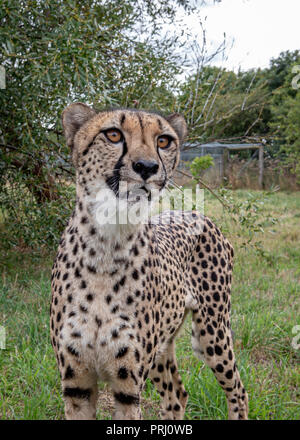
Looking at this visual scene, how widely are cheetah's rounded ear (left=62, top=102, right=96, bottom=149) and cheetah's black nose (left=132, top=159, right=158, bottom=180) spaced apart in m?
0.37

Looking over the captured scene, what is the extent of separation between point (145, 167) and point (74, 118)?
0.43 m

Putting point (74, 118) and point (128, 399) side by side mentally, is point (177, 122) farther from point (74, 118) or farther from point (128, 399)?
point (128, 399)

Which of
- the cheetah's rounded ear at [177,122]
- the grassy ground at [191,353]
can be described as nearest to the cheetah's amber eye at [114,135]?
the cheetah's rounded ear at [177,122]

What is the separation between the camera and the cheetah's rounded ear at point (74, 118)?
5.53ft

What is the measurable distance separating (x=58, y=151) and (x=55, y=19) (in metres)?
1.14

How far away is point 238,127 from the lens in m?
18.1

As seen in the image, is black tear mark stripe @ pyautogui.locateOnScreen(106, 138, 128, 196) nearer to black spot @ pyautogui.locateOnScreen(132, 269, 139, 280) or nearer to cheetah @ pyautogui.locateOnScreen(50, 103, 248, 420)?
cheetah @ pyautogui.locateOnScreen(50, 103, 248, 420)

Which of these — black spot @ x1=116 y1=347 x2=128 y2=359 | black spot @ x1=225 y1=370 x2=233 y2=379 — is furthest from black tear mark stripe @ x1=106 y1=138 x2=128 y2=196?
black spot @ x1=225 y1=370 x2=233 y2=379

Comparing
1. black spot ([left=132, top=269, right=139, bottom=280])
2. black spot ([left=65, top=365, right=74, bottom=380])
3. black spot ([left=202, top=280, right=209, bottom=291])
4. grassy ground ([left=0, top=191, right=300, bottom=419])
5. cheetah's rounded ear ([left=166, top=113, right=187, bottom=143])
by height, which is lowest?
grassy ground ([left=0, top=191, right=300, bottom=419])

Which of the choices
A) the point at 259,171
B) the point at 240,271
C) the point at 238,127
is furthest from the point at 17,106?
the point at 238,127

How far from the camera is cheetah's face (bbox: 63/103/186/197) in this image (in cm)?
147

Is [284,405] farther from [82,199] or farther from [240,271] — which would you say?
[240,271]

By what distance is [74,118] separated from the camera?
1.70 meters

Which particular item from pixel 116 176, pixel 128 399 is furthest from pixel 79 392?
pixel 116 176
